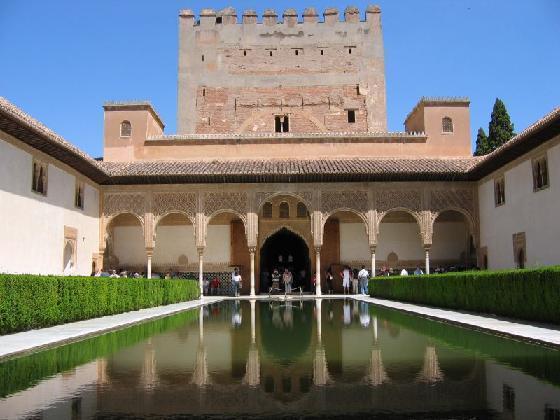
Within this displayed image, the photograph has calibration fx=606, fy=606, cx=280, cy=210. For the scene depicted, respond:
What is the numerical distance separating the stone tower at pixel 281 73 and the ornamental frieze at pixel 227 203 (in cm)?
793

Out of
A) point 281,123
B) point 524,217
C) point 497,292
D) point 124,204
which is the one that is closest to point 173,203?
point 124,204

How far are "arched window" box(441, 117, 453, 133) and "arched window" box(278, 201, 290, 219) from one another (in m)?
7.17

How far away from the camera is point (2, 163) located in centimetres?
1322

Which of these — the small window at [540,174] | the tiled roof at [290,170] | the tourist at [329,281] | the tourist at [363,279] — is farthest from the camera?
the tourist at [329,281]

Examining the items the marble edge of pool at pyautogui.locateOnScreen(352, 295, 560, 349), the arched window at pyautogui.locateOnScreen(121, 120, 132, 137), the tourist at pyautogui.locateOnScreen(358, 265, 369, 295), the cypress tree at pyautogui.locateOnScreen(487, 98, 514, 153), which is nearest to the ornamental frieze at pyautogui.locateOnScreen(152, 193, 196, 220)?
the arched window at pyautogui.locateOnScreen(121, 120, 132, 137)

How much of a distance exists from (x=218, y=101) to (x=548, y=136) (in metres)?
17.2

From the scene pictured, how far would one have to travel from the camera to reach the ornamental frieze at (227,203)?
20891 mm

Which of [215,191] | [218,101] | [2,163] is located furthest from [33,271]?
[218,101]

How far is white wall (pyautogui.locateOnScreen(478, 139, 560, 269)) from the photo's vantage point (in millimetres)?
14759

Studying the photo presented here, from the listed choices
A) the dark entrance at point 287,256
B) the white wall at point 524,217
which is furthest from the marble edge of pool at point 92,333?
the dark entrance at point 287,256

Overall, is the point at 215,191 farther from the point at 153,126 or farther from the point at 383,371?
the point at 383,371

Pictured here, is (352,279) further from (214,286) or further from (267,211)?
(214,286)

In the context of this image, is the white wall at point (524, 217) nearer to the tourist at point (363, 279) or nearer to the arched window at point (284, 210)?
the tourist at point (363, 279)

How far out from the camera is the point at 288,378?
14.9 feet
